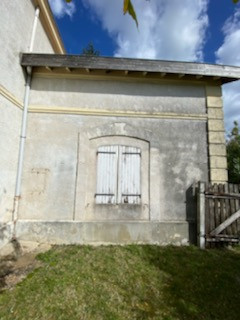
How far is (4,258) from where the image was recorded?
4.07 m

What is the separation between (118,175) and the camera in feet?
17.0

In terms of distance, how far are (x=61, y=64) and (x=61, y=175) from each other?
9.02 feet

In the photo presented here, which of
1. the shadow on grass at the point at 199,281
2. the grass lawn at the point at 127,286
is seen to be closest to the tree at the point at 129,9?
the grass lawn at the point at 127,286

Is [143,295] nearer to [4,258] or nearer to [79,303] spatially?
[79,303]

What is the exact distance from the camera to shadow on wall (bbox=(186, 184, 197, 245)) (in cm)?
506

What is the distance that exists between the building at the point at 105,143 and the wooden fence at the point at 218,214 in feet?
1.02

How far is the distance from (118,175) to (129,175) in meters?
0.28

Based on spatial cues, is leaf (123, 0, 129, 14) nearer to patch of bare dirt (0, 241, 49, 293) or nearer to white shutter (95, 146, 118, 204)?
patch of bare dirt (0, 241, 49, 293)

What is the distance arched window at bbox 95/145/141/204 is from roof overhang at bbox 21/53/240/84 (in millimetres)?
1980

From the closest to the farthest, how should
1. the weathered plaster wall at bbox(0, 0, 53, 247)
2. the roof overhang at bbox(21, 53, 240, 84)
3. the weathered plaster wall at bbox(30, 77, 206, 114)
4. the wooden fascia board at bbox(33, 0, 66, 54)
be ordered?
the weathered plaster wall at bbox(0, 0, 53, 247)
the roof overhang at bbox(21, 53, 240, 84)
the weathered plaster wall at bbox(30, 77, 206, 114)
the wooden fascia board at bbox(33, 0, 66, 54)

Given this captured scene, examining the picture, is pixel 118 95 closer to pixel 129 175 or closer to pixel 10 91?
pixel 129 175

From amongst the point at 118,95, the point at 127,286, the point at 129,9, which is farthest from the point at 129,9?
the point at 118,95

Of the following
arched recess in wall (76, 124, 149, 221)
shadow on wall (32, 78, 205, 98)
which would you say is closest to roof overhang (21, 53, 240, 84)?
shadow on wall (32, 78, 205, 98)

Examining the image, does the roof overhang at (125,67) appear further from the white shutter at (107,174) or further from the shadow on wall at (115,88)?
the white shutter at (107,174)
